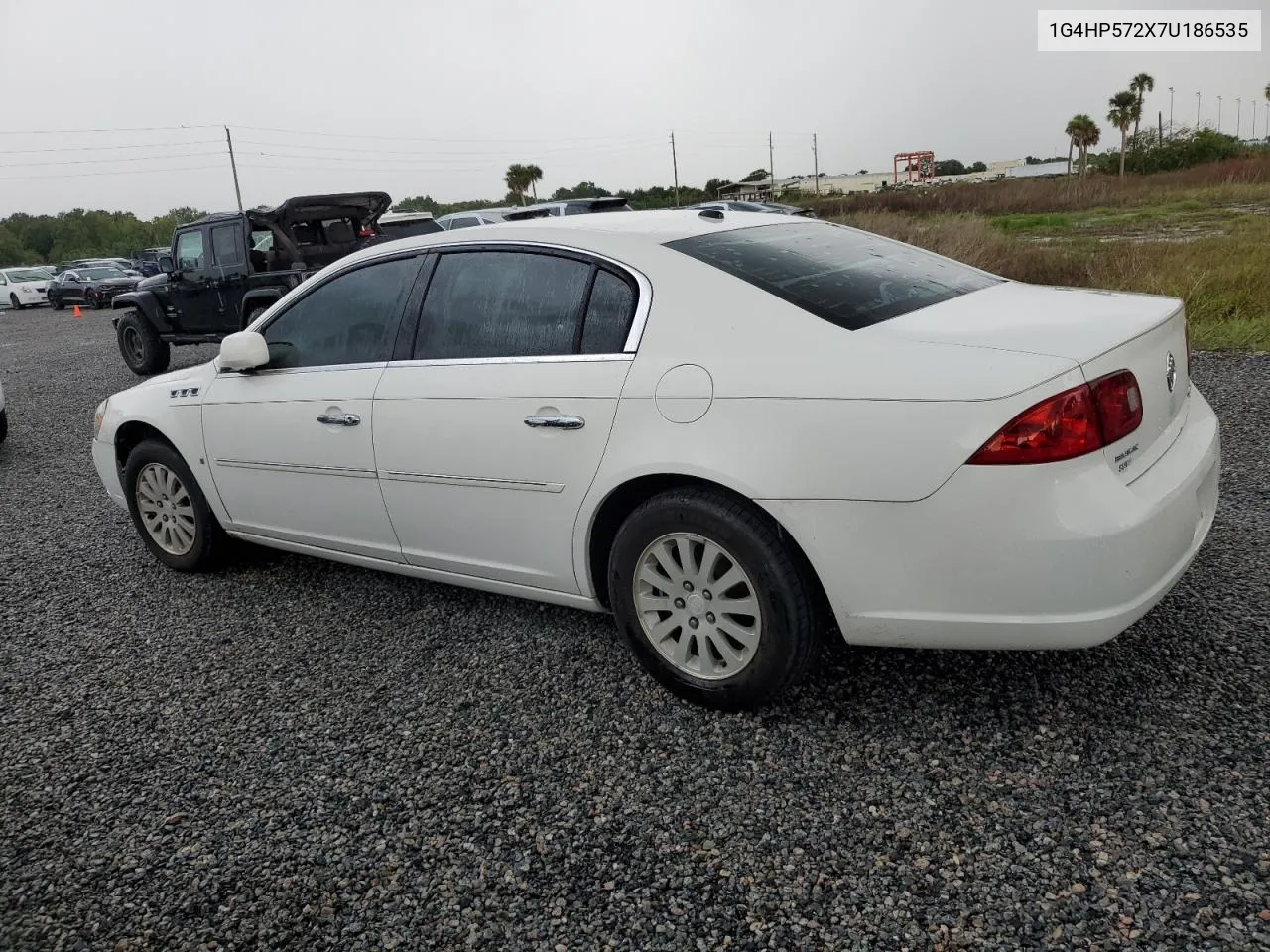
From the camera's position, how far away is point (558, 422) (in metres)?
3.11

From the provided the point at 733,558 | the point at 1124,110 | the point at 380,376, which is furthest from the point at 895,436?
the point at 1124,110

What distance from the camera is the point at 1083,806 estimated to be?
246cm

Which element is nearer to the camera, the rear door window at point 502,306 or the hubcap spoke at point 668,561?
the hubcap spoke at point 668,561

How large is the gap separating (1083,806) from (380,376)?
2709 millimetres

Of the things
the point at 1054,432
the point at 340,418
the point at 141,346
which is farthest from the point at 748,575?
the point at 141,346

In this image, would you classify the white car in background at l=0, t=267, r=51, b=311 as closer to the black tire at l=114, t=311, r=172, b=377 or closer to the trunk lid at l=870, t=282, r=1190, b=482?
the black tire at l=114, t=311, r=172, b=377

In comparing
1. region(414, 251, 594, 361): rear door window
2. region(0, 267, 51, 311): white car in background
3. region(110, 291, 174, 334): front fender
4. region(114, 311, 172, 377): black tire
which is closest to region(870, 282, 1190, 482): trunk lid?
region(414, 251, 594, 361): rear door window

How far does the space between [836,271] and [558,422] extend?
1.04 metres

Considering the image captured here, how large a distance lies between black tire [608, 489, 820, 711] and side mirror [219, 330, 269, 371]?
193 cm

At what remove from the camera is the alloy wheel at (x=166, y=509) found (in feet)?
15.4

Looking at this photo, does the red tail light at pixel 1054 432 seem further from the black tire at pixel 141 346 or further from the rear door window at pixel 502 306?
the black tire at pixel 141 346

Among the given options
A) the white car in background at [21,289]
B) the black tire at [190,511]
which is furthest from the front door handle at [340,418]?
the white car in background at [21,289]

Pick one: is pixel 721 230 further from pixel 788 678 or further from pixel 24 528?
pixel 24 528

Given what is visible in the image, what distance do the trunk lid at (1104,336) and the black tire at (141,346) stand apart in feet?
40.4
